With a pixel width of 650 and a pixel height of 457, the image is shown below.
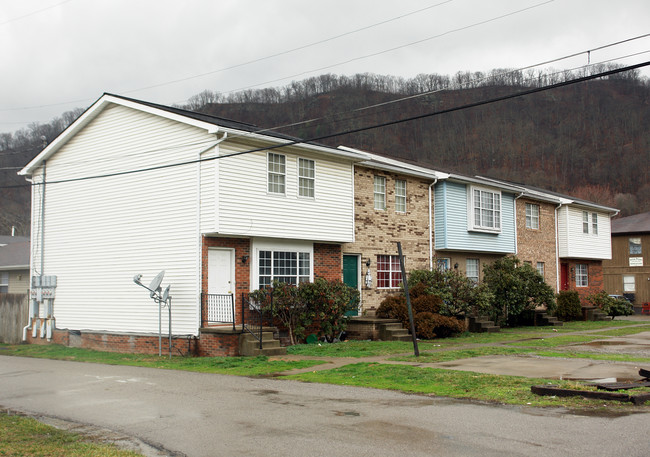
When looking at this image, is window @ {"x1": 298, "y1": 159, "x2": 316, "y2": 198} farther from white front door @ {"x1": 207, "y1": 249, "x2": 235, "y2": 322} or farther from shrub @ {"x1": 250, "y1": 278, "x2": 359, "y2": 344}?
white front door @ {"x1": 207, "y1": 249, "x2": 235, "y2": 322}

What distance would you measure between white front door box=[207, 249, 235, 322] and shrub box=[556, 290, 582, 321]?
1904 cm

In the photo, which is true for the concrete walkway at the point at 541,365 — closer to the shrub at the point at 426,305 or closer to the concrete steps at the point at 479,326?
the shrub at the point at 426,305

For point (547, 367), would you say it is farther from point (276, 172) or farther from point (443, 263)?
point (443, 263)

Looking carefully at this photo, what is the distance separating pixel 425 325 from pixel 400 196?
5.95m

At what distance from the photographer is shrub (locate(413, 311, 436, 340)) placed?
69.0 feet

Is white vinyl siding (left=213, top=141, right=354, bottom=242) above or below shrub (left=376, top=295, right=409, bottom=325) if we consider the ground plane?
above

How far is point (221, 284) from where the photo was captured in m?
18.6

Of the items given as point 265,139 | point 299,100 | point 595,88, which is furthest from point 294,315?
point 595,88

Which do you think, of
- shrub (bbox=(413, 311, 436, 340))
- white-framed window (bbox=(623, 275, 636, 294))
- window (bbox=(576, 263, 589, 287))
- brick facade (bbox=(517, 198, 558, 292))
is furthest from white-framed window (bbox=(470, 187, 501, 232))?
white-framed window (bbox=(623, 275, 636, 294))

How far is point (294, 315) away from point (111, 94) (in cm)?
917

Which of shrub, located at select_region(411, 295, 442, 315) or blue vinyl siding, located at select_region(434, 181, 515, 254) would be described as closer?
shrub, located at select_region(411, 295, 442, 315)

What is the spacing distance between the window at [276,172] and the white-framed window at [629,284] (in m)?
36.8

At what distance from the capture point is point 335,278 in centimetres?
2188

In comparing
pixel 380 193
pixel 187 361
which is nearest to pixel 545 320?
pixel 380 193
